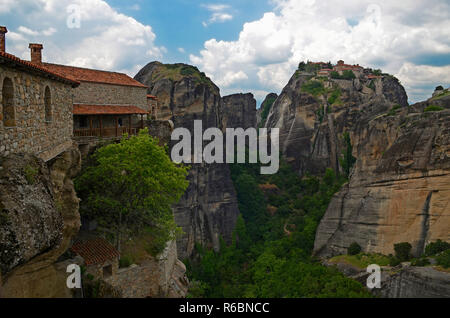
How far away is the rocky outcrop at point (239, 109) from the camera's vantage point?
85.2 meters

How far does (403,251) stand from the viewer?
94.2 feet

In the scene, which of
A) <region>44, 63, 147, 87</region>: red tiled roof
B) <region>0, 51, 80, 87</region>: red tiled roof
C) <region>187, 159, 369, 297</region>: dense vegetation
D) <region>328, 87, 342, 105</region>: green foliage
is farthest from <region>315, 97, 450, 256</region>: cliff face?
<region>328, 87, 342, 105</region>: green foliage

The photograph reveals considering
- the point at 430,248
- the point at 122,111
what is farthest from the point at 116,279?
the point at 430,248

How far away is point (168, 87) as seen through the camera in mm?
53312

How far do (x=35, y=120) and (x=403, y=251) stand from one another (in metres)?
28.0

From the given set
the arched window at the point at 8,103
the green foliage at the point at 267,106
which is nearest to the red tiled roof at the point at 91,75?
the arched window at the point at 8,103

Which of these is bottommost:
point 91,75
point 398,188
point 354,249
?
point 354,249

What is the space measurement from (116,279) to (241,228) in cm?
3928

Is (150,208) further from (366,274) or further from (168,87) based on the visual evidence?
(168,87)

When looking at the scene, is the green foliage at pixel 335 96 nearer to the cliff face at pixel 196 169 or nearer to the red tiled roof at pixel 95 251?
the cliff face at pixel 196 169

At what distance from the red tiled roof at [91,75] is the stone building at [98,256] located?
415 inches

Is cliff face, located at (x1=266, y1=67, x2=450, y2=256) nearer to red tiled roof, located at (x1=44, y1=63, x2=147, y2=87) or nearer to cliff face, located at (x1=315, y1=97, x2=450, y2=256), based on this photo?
cliff face, located at (x1=315, y1=97, x2=450, y2=256)

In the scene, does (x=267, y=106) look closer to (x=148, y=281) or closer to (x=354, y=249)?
(x=354, y=249)

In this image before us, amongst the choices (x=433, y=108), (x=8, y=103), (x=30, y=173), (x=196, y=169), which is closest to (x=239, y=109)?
(x=196, y=169)
